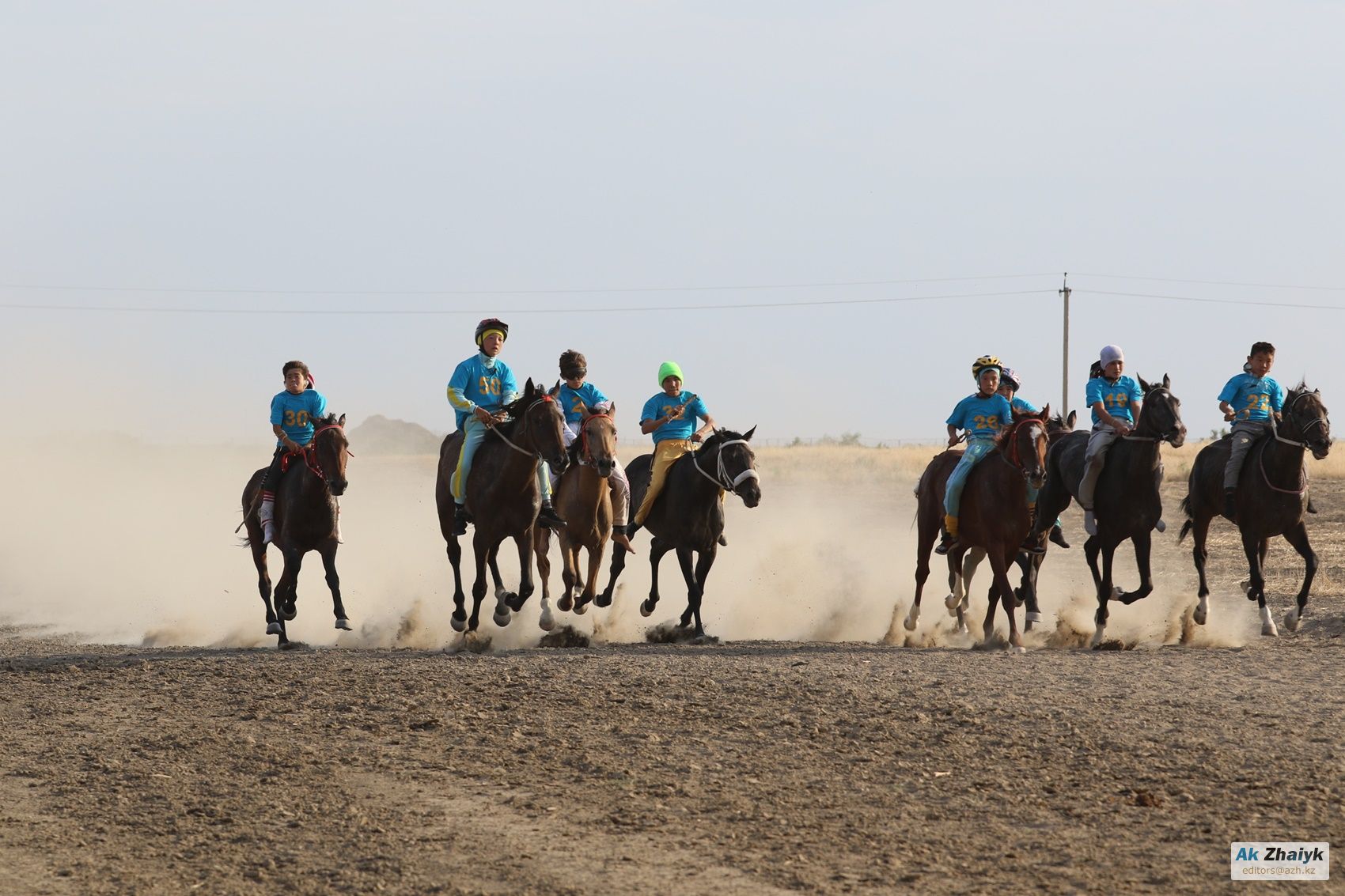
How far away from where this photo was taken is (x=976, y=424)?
1550cm

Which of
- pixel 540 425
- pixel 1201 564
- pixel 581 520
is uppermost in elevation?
pixel 540 425

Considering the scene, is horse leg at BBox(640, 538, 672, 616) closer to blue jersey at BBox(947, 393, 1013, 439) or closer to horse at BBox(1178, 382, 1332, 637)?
blue jersey at BBox(947, 393, 1013, 439)

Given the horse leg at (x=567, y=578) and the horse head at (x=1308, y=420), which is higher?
the horse head at (x=1308, y=420)

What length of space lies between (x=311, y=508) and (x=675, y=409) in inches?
166

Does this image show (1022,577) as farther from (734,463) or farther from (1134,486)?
(734,463)

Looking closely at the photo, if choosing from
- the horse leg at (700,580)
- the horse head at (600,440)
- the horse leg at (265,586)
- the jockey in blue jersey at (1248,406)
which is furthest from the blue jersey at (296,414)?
the jockey in blue jersey at (1248,406)

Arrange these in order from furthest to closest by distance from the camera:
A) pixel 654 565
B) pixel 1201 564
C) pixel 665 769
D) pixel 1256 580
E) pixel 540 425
A: pixel 654 565 → pixel 1201 564 → pixel 1256 580 → pixel 540 425 → pixel 665 769

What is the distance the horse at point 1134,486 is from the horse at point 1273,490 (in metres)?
0.89

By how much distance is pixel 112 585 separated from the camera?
86.8ft

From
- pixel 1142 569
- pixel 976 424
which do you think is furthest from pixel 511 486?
pixel 1142 569

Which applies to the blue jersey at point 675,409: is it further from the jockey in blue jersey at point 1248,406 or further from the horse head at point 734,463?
the jockey in blue jersey at point 1248,406

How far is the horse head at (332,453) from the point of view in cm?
1517

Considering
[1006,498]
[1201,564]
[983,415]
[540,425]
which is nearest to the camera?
[540,425]

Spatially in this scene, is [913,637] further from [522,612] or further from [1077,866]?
[1077,866]
